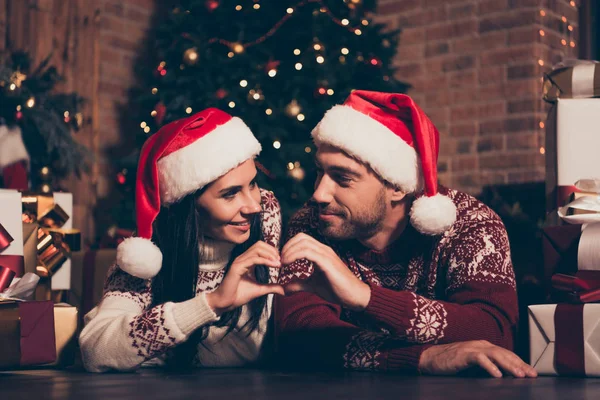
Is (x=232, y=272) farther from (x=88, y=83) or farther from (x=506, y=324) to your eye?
(x=88, y=83)

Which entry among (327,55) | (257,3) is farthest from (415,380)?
(257,3)

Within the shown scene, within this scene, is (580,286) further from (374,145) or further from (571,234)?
(374,145)

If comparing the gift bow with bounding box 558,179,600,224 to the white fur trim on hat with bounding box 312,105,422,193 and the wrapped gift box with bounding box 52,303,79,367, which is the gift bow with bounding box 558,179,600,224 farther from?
the wrapped gift box with bounding box 52,303,79,367

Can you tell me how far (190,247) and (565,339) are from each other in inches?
33.6

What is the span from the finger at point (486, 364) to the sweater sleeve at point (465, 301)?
104 millimetres

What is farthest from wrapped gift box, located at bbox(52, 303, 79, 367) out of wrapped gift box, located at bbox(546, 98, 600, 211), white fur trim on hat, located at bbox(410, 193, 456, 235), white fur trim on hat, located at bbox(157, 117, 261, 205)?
wrapped gift box, located at bbox(546, 98, 600, 211)

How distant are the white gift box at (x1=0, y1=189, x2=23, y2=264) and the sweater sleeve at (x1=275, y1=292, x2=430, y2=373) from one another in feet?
2.30

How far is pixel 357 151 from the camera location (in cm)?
180

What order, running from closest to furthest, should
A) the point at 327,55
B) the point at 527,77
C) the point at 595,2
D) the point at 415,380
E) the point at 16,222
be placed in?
the point at 415,380 → the point at 16,222 → the point at 327,55 → the point at 527,77 → the point at 595,2

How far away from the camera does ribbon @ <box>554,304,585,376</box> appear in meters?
1.61

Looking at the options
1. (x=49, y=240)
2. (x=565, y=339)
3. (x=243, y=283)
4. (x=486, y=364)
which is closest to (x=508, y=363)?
(x=486, y=364)

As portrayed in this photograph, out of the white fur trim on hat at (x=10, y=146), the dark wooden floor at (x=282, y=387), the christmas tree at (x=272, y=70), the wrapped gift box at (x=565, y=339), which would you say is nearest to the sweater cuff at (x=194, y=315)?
the dark wooden floor at (x=282, y=387)

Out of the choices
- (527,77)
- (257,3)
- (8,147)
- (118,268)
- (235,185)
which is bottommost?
(118,268)

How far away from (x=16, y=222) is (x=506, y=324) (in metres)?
1.24
